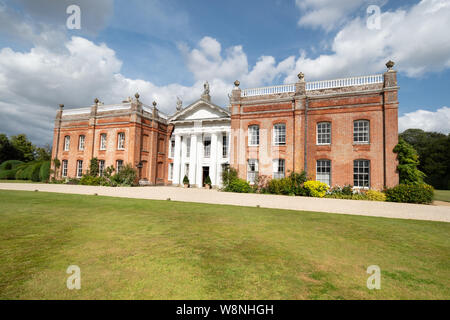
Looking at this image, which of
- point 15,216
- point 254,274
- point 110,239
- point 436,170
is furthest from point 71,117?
point 436,170

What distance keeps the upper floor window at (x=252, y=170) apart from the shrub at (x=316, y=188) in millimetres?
4902

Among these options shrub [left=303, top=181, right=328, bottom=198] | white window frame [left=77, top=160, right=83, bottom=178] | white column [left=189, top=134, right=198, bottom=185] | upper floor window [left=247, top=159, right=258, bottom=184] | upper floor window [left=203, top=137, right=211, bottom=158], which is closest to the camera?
shrub [left=303, top=181, right=328, bottom=198]

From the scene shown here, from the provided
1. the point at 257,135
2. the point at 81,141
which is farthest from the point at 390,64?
the point at 81,141

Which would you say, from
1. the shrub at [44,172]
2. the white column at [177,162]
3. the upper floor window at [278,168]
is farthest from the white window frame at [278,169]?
the shrub at [44,172]

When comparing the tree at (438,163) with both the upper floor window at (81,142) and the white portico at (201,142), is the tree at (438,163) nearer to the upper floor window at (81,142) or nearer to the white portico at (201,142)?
the white portico at (201,142)

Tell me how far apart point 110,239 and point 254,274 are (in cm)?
306

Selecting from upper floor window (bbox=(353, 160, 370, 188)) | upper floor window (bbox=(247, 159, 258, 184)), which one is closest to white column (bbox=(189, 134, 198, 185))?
upper floor window (bbox=(247, 159, 258, 184))

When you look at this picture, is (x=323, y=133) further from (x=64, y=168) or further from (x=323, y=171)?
(x=64, y=168)

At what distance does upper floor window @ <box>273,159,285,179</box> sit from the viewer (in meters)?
19.1

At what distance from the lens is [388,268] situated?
346 cm

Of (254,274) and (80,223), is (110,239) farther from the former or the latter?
(254,274)

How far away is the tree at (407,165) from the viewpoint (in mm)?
15078

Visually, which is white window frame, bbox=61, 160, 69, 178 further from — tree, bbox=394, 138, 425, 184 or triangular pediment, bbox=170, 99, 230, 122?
tree, bbox=394, 138, 425, 184

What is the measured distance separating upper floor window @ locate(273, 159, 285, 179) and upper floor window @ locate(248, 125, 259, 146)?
2.62m
